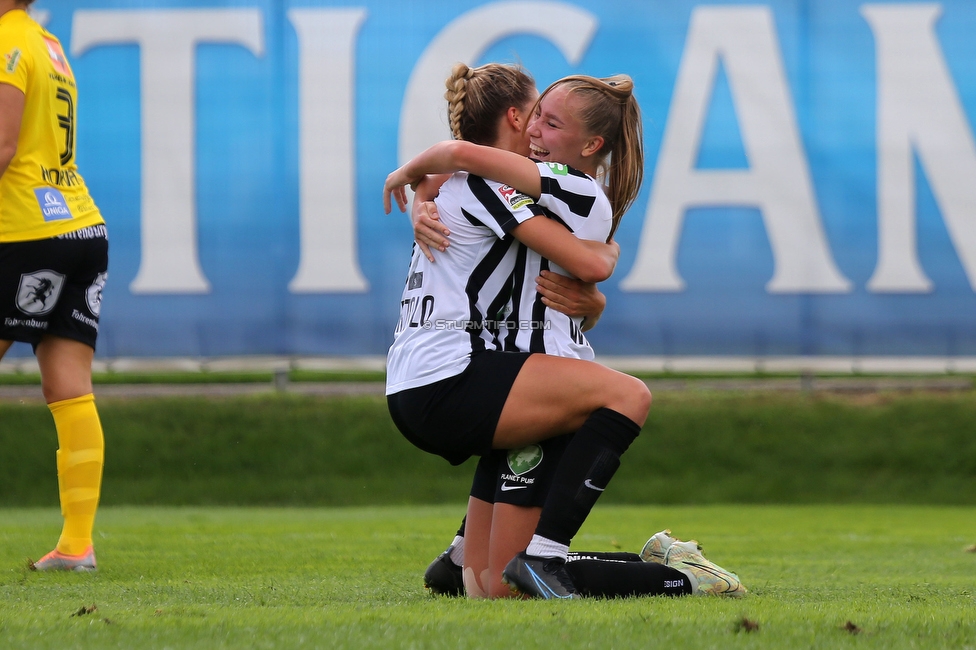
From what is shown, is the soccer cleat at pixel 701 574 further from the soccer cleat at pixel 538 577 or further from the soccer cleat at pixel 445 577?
the soccer cleat at pixel 445 577

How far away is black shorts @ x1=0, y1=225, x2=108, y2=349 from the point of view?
9.89 ft

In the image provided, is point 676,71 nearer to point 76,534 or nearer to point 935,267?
point 935,267

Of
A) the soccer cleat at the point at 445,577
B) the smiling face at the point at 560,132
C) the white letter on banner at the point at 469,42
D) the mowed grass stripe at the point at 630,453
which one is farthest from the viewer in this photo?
the white letter on banner at the point at 469,42

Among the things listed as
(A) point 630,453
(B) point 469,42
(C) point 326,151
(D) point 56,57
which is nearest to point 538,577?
(D) point 56,57

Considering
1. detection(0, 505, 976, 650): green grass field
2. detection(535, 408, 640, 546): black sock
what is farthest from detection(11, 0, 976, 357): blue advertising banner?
detection(535, 408, 640, 546): black sock

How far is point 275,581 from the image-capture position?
2.82m

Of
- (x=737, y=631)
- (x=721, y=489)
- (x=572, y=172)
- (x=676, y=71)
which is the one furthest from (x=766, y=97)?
(x=737, y=631)

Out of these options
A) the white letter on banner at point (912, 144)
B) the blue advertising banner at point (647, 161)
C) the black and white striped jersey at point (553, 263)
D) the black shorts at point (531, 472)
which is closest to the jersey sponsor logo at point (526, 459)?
the black shorts at point (531, 472)

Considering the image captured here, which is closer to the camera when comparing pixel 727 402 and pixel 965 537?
pixel 965 537

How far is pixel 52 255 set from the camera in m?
3.07

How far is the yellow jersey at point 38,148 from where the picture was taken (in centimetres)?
305

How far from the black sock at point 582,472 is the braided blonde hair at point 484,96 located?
0.85 m

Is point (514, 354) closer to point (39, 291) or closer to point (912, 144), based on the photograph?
point (39, 291)

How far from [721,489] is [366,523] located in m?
2.30
